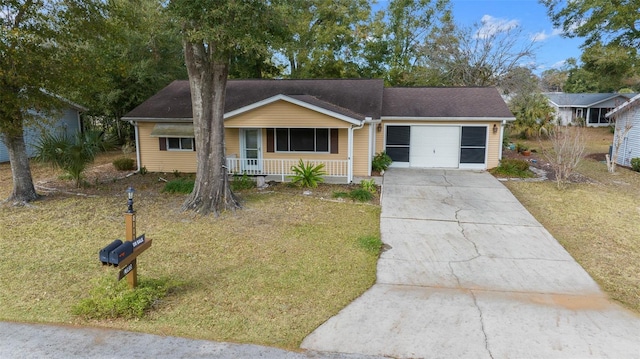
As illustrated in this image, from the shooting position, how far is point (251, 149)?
14.9 metres

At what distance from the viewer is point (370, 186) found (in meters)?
12.4

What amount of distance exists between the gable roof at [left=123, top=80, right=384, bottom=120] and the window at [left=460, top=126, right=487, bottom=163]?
375 cm

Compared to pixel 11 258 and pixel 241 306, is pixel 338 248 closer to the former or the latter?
pixel 241 306

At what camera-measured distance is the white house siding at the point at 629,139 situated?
17189 millimetres

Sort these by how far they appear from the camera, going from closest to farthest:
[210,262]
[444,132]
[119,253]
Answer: [119,253], [210,262], [444,132]

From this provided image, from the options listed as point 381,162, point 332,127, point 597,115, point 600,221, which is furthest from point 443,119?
point 597,115

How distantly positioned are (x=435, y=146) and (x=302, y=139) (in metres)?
5.65

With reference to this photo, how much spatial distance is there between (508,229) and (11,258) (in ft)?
31.1

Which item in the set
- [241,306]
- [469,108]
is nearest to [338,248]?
[241,306]

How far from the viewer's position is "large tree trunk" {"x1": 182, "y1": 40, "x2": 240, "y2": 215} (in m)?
9.51

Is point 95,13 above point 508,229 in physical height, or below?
above

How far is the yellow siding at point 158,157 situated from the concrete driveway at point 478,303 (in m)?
9.12

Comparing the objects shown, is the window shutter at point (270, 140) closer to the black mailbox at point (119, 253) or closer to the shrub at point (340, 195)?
the shrub at point (340, 195)

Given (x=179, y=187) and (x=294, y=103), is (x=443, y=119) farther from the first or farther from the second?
(x=179, y=187)
